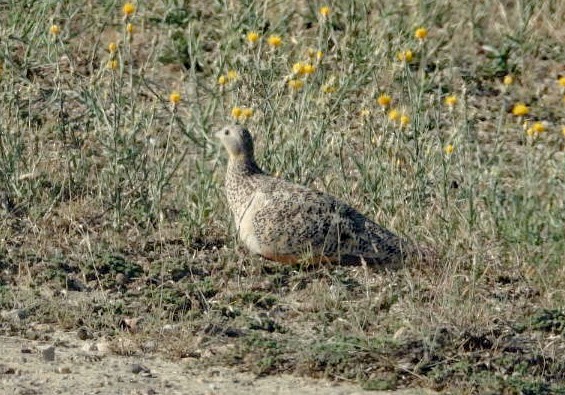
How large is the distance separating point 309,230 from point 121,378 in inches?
63.5

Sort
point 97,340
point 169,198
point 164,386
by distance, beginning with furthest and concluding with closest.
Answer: point 169,198
point 97,340
point 164,386

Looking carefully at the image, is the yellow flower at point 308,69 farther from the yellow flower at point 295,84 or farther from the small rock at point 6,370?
the small rock at point 6,370

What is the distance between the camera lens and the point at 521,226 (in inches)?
278

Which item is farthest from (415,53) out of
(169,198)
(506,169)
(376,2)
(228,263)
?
(228,263)

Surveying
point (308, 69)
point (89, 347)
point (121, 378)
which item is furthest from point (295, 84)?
point (121, 378)

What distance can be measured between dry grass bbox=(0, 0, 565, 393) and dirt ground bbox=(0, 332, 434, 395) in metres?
0.09

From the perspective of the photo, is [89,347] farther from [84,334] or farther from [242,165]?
[242,165]

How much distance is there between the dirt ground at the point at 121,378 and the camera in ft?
18.6

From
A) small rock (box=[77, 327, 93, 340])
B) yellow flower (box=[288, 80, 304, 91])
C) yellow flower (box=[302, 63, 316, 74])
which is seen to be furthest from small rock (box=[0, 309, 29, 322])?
yellow flower (box=[302, 63, 316, 74])

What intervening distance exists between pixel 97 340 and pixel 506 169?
3.43 m

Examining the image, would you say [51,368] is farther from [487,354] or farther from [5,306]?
[487,354]

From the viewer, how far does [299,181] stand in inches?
310

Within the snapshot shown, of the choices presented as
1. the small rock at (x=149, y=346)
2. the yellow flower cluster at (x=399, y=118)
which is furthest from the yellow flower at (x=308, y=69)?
the small rock at (x=149, y=346)

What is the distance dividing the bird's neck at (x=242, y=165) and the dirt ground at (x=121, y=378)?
1.71 m
